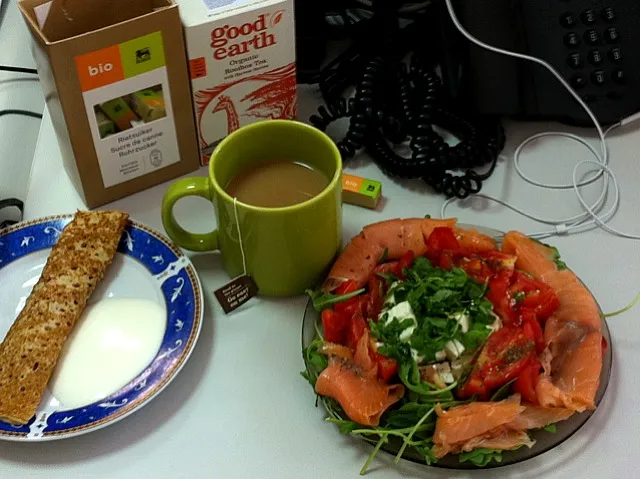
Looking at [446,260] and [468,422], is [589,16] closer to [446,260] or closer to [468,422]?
[446,260]

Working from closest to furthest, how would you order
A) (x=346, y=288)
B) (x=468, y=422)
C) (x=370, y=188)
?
(x=468, y=422) < (x=346, y=288) < (x=370, y=188)

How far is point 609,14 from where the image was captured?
819 millimetres

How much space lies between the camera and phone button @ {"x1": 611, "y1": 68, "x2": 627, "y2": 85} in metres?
0.82

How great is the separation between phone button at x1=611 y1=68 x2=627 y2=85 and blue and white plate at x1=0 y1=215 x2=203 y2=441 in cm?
52

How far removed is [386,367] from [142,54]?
1.22 ft

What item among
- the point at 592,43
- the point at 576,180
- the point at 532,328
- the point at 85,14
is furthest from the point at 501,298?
the point at 85,14

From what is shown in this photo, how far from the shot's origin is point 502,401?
569 mm

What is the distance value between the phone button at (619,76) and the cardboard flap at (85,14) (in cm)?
51

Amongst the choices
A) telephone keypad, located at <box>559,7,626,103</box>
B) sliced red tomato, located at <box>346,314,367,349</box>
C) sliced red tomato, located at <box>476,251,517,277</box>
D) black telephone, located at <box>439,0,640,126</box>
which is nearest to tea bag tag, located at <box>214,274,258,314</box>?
sliced red tomato, located at <box>346,314,367,349</box>

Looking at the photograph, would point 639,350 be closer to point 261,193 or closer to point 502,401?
point 502,401

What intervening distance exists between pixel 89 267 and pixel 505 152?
481 millimetres

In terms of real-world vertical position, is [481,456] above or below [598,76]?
below

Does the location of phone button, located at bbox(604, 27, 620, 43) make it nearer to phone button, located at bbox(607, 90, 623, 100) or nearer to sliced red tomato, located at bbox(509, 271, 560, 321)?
phone button, located at bbox(607, 90, 623, 100)

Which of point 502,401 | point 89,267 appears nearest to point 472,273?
point 502,401
